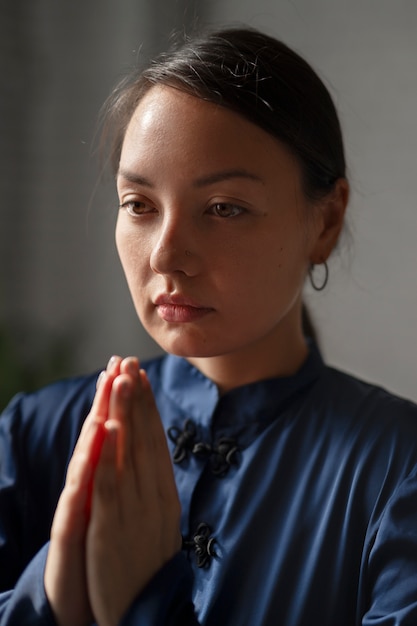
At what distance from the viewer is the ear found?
3.59ft

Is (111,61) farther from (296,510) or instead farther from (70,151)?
(296,510)

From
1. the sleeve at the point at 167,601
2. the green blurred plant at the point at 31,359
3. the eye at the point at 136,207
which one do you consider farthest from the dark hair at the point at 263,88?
the green blurred plant at the point at 31,359

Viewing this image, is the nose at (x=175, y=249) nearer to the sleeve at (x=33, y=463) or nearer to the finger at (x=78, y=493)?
the finger at (x=78, y=493)

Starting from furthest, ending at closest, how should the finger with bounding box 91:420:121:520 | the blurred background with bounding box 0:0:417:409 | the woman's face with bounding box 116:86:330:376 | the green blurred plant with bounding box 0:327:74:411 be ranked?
the green blurred plant with bounding box 0:327:74:411 → the blurred background with bounding box 0:0:417:409 → the woman's face with bounding box 116:86:330:376 → the finger with bounding box 91:420:121:520

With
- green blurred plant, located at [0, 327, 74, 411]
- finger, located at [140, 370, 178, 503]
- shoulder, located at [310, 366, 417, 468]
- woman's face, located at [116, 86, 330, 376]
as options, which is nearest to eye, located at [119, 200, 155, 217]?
woman's face, located at [116, 86, 330, 376]

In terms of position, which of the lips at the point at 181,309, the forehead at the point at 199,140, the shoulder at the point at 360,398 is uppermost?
the forehead at the point at 199,140

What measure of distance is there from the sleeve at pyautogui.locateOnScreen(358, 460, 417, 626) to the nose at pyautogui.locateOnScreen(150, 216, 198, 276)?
351 millimetres

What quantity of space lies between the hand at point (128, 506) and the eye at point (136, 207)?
20 centimetres

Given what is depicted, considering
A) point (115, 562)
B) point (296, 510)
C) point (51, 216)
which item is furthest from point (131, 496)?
point (51, 216)

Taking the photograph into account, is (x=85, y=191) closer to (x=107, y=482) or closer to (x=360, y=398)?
(x=360, y=398)

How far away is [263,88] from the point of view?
1.00 m

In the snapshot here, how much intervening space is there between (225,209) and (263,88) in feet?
0.50

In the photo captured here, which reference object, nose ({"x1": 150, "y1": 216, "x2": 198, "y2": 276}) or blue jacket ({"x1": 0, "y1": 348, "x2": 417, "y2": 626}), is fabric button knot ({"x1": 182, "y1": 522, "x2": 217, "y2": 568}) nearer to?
blue jacket ({"x1": 0, "y1": 348, "x2": 417, "y2": 626})

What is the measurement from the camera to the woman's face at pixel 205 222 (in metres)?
0.96
